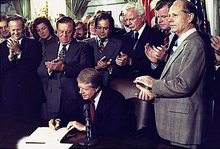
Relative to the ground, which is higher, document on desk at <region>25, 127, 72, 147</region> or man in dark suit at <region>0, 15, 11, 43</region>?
man in dark suit at <region>0, 15, 11, 43</region>

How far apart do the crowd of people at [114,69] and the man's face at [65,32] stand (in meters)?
0.01

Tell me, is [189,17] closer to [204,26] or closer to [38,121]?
[204,26]

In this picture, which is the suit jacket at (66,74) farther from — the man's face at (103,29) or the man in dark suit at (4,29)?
the man in dark suit at (4,29)

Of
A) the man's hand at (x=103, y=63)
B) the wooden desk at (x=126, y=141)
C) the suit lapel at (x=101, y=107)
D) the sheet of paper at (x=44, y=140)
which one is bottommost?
the sheet of paper at (x=44, y=140)

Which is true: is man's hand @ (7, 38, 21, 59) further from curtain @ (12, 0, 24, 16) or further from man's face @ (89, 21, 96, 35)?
man's face @ (89, 21, 96, 35)

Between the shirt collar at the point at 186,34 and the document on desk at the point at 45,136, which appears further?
the shirt collar at the point at 186,34

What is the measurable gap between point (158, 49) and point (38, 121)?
4.28 feet

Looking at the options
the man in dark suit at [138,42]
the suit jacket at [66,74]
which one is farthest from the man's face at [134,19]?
the suit jacket at [66,74]

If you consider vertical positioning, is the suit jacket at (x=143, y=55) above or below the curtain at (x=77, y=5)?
below

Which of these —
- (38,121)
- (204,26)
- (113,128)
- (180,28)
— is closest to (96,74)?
(113,128)

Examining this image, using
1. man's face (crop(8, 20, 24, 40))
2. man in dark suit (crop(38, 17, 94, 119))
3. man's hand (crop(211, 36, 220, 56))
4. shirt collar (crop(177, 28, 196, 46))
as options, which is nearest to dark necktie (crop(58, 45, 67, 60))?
man in dark suit (crop(38, 17, 94, 119))

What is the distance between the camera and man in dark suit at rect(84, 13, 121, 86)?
103 inches

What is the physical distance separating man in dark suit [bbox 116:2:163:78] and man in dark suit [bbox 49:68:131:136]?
1.58 ft

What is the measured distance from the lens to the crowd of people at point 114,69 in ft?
5.77
